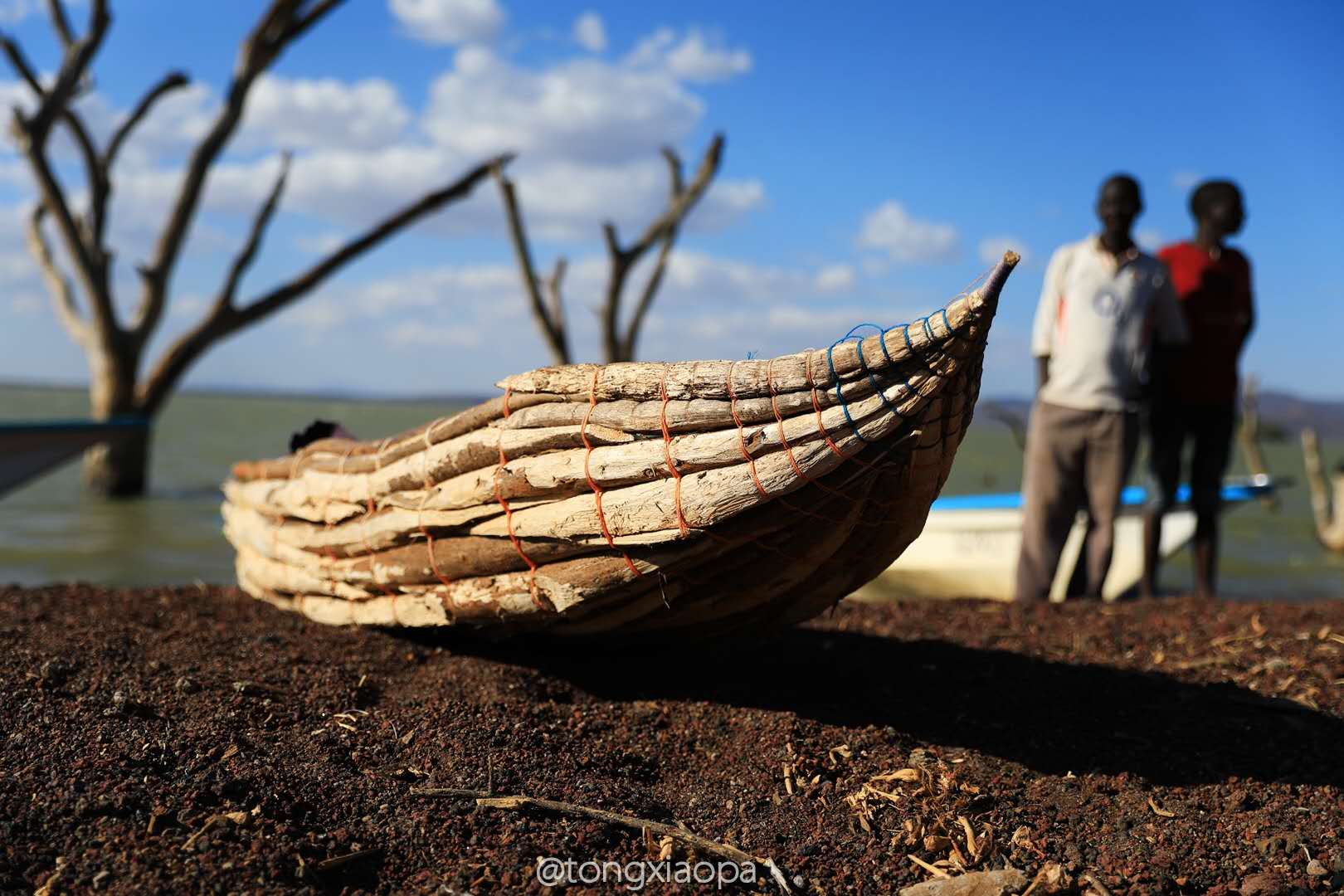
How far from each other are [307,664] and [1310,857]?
2.76 metres

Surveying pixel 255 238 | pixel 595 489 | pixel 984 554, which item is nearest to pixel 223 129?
pixel 255 238

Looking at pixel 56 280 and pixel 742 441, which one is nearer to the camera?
pixel 742 441

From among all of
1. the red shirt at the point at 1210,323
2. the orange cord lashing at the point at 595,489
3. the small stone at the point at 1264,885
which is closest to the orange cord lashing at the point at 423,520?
the orange cord lashing at the point at 595,489

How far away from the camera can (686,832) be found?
233 cm

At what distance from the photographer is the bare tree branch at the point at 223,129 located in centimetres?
1162

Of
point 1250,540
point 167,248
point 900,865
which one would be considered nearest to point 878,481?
point 900,865

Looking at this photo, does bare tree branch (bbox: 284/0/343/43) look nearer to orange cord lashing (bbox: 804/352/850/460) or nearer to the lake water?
the lake water

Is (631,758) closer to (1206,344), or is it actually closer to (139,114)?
(1206,344)

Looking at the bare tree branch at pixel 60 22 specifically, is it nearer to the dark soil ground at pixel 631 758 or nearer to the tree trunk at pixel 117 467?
the tree trunk at pixel 117 467

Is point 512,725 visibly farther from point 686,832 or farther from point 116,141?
point 116,141

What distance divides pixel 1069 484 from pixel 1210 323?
1.25 m

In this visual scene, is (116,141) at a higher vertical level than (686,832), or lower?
higher

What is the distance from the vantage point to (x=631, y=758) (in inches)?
110

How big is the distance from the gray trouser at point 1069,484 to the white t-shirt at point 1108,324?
0.11m
